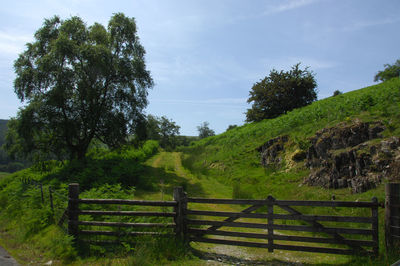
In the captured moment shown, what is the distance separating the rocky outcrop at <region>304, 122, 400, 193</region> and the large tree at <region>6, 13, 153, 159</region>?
17.7 metres

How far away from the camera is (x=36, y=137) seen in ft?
83.9

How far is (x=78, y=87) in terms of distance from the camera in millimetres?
24922

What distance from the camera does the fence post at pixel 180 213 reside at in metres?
8.28

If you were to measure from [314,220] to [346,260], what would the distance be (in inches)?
51.8

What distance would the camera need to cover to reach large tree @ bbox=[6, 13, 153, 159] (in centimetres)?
2391

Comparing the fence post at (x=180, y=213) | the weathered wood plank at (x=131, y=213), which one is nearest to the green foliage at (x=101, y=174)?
the weathered wood plank at (x=131, y=213)

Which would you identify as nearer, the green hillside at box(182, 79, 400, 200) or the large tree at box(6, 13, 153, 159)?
the green hillside at box(182, 79, 400, 200)

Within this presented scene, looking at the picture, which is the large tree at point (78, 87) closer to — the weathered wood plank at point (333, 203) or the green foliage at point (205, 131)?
the weathered wood plank at point (333, 203)

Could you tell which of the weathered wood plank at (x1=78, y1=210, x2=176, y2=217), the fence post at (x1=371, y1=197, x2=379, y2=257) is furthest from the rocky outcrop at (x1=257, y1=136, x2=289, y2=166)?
the weathered wood plank at (x1=78, y1=210, x2=176, y2=217)

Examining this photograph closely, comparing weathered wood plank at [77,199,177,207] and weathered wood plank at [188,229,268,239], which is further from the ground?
weathered wood plank at [77,199,177,207]

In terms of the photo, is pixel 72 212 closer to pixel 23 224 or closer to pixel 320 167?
pixel 23 224

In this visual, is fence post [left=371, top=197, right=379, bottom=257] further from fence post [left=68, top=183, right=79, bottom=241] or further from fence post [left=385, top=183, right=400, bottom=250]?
fence post [left=68, top=183, right=79, bottom=241]

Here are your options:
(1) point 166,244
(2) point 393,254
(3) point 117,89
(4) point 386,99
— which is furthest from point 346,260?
(3) point 117,89

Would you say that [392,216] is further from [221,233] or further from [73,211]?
[73,211]
